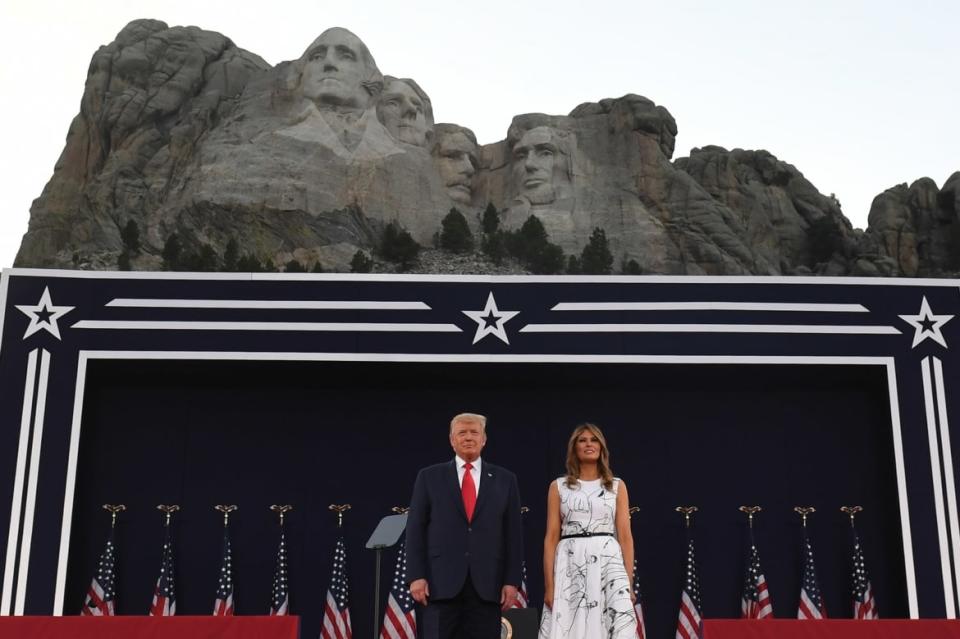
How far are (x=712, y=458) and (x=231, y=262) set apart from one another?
1276 inches

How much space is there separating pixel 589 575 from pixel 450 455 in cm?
375

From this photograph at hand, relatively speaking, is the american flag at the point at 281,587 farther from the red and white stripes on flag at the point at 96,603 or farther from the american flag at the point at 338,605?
the red and white stripes on flag at the point at 96,603

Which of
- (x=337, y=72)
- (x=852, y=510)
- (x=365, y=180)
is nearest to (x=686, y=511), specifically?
(x=852, y=510)

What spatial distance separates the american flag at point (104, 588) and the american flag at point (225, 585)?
73 centimetres

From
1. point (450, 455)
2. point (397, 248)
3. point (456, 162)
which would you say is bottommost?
point (450, 455)

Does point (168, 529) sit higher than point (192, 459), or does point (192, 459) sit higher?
point (192, 459)

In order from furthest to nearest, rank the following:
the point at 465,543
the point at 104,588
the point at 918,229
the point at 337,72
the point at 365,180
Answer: the point at 918,229 → the point at 337,72 → the point at 365,180 → the point at 104,588 → the point at 465,543

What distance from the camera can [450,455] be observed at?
8.23 meters

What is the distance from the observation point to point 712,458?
8.25 metres

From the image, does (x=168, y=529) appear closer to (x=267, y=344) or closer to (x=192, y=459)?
(x=192, y=459)

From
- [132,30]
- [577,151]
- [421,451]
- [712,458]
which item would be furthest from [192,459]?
[132,30]

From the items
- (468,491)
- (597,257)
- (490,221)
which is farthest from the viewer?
(490,221)

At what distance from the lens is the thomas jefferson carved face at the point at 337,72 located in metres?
44.6

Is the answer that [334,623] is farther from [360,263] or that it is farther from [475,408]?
[360,263]
